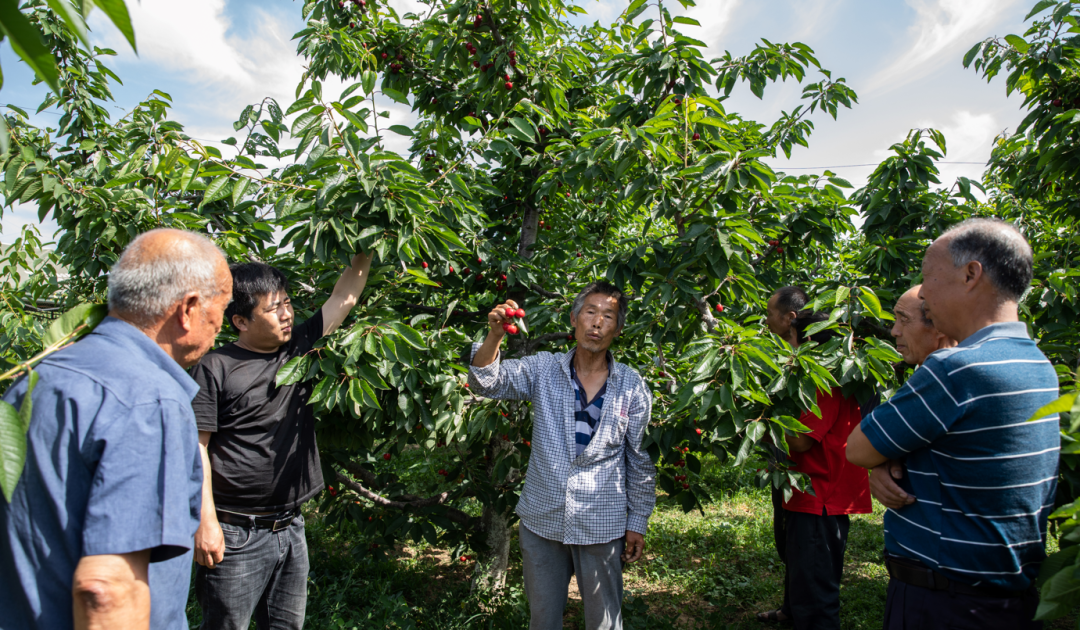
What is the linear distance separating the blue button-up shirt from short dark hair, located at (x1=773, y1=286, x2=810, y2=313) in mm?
2651

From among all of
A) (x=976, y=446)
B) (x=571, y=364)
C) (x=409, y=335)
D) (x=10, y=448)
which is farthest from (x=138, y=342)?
(x=976, y=446)

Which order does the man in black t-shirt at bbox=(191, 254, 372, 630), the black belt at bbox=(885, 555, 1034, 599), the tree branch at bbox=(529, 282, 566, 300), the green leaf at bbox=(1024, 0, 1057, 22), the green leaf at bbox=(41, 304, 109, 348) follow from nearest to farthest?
the green leaf at bbox=(41, 304, 109, 348)
the black belt at bbox=(885, 555, 1034, 599)
the man in black t-shirt at bbox=(191, 254, 372, 630)
the green leaf at bbox=(1024, 0, 1057, 22)
the tree branch at bbox=(529, 282, 566, 300)

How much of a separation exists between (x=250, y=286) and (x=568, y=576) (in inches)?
64.4

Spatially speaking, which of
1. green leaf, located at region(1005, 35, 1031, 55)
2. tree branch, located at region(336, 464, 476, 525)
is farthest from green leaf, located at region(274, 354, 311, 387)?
green leaf, located at region(1005, 35, 1031, 55)

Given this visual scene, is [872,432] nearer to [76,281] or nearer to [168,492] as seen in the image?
[168,492]

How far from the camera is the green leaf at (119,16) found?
1.81 ft

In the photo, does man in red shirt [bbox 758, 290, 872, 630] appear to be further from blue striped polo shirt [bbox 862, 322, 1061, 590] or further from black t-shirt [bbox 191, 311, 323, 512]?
black t-shirt [bbox 191, 311, 323, 512]

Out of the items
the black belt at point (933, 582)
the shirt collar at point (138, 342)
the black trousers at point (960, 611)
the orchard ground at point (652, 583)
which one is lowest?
the orchard ground at point (652, 583)

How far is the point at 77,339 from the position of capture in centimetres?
129

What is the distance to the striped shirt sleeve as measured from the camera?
1432mm

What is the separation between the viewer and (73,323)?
1.26 metres

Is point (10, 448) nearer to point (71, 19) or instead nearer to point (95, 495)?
point (95, 495)

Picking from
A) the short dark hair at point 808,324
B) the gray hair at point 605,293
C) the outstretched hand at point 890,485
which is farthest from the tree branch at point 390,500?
the outstretched hand at point 890,485

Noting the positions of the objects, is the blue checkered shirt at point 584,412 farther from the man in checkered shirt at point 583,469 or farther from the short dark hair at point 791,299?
the short dark hair at point 791,299
